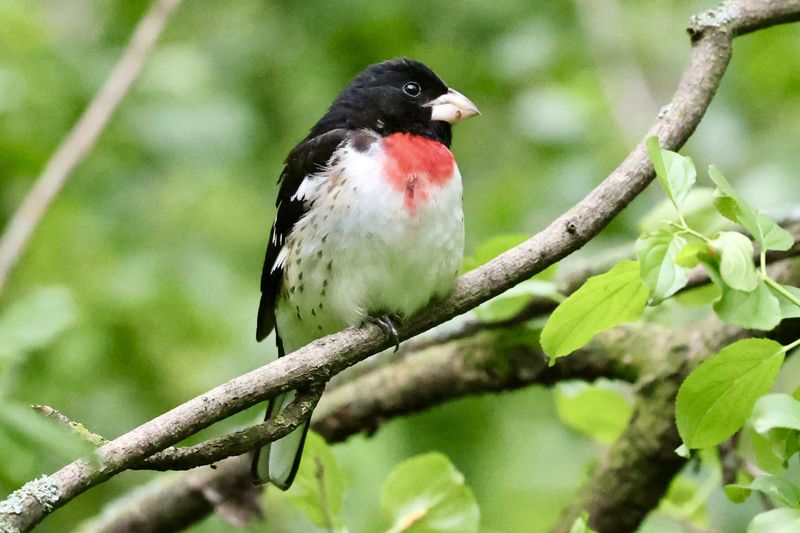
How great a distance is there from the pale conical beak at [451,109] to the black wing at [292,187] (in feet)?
1.02

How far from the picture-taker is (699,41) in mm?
2850

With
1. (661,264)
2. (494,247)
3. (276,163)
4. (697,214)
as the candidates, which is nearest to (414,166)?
(494,247)

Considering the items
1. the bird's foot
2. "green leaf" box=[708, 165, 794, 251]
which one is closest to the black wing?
the bird's foot

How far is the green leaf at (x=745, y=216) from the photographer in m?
1.83

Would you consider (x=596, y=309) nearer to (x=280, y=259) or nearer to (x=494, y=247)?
(x=494, y=247)

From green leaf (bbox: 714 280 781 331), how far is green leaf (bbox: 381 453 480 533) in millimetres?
1049

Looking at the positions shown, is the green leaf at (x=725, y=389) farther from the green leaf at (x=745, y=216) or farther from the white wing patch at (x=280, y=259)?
the white wing patch at (x=280, y=259)

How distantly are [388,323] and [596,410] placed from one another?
2.51 ft

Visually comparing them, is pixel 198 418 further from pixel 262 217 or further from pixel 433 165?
pixel 262 217

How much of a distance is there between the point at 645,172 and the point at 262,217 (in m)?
3.71

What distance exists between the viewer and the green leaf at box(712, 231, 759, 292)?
1697 mm

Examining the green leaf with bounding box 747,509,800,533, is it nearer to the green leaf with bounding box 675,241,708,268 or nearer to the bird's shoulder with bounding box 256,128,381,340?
A: the green leaf with bounding box 675,241,708,268

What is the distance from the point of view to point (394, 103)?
140 inches

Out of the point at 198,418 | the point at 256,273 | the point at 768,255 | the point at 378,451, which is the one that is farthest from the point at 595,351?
the point at 256,273
